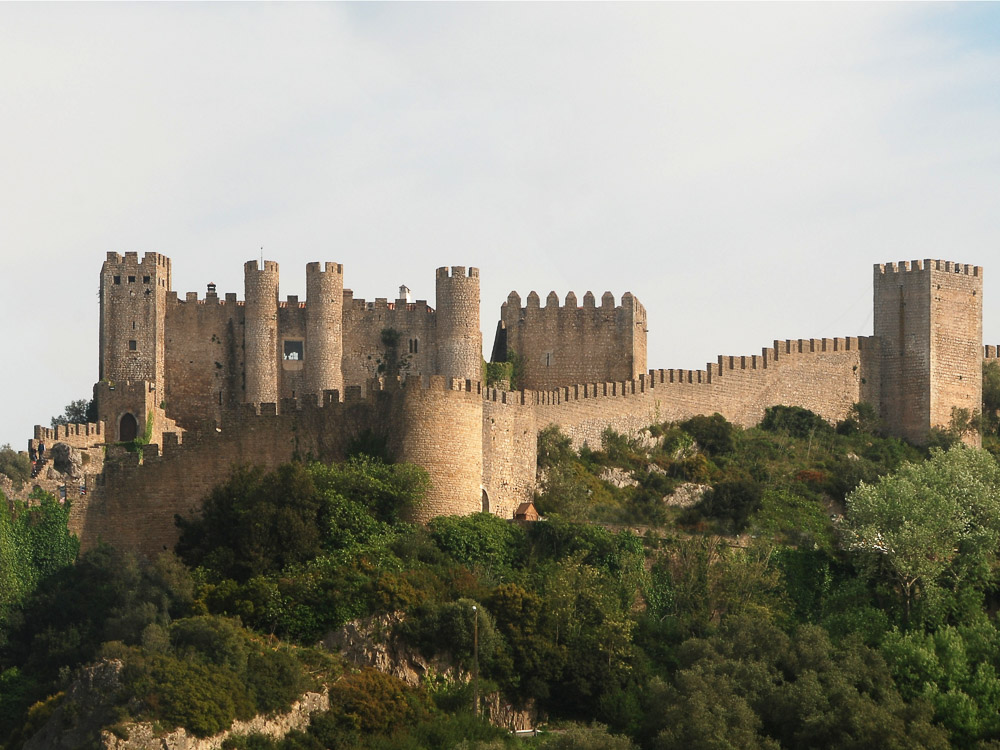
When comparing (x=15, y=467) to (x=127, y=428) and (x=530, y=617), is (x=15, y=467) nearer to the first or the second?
(x=127, y=428)

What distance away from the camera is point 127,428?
215ft

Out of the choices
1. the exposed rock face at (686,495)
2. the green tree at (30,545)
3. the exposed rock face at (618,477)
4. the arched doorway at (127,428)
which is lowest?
the green tree at (30,545)

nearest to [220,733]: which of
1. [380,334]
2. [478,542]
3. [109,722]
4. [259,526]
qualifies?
[109,722]

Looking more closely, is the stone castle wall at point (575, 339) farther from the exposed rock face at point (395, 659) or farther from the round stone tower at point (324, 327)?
the exposed rock face at point (395, 659)

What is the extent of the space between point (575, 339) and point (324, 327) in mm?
7773

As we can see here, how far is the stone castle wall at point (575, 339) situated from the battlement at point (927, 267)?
7.80 meters

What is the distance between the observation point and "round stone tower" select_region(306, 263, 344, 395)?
222ft

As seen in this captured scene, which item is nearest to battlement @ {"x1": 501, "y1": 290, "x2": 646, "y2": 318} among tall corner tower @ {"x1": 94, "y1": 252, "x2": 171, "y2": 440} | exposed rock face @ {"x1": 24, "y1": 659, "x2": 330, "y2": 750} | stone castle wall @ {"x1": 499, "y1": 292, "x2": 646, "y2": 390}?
stone castle wall @ {"x1": 499, "y1": 292, "x2": 646, "y2": 390}

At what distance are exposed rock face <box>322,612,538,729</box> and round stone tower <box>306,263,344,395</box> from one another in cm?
1640

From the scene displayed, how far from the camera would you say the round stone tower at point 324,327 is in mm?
67812

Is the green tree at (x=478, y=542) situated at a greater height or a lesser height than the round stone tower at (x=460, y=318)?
lesser

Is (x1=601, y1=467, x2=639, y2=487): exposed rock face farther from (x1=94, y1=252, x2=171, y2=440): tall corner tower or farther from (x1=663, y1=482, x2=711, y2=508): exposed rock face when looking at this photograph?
(x1=94, y1=252, x2=171, y2=440): tall corner tower

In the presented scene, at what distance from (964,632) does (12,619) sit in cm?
2327

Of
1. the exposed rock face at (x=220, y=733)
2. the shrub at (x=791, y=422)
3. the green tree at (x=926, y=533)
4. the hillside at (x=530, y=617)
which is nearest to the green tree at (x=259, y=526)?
the hillside at (x=530, y=617)
